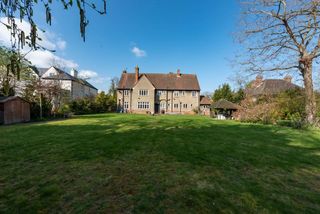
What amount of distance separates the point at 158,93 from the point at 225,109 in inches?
592

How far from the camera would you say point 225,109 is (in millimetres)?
24859

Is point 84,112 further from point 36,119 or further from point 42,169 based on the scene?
point 42,169

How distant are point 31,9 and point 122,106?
3255cm

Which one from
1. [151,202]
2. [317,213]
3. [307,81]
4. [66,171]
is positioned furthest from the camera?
[307,81]

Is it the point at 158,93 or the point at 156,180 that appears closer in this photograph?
the point at 156,180

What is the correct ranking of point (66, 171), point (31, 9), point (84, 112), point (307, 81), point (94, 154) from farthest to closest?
point (84, 112) → point (307, 81) → point (94, 154) → point (66, 171) → point (31, 9)

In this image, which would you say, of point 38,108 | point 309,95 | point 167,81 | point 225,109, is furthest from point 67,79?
point 309,95

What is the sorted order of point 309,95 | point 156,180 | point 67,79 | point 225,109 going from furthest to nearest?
point 67,79
point 225,109
point 309,95
point 156,180

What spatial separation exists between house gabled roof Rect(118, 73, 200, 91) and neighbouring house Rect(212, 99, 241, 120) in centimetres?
981

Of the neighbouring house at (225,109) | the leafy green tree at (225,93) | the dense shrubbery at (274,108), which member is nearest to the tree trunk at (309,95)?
the dense shrubbery at (274,108)

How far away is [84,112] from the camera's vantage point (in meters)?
27.7

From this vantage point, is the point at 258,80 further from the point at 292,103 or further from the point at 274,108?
the point at 274,108

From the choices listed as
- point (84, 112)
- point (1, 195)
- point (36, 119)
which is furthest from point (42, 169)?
point (84, 112)

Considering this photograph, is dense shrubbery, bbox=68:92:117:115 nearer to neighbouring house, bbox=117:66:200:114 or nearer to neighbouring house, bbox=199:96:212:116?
neighbouring house, bbox=117:66:200:114
